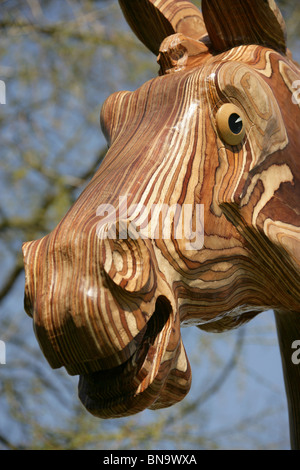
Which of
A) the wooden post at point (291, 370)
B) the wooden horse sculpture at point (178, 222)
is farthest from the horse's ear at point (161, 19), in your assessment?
the wooden post at point (291, 370)

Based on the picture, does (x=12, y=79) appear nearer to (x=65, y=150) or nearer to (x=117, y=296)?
(x=65, y=150)

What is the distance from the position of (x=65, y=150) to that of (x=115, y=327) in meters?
3.27

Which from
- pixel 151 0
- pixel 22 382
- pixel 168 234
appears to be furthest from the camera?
pixel 22 382

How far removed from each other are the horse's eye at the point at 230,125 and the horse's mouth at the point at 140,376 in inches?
10.2

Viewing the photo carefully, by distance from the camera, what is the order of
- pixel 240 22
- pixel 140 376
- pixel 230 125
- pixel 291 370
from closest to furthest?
pixel 140 376 → pixel 230 125 → pixel 240 22 → pixel 291 370

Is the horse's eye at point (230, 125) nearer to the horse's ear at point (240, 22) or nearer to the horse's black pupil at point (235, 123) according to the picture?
the horse's black pupil at point (235, 123)

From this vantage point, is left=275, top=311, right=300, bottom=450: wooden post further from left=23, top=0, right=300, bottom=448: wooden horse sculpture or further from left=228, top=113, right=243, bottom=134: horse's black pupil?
left=228, top=113, right=243, bottom=134: horse's black pupil

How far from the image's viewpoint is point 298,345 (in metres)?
1.49

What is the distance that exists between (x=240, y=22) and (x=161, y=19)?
157mm

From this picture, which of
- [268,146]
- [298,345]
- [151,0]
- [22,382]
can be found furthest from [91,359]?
[22,382]

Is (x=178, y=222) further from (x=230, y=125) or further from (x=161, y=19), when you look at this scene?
(x=161, y=19)

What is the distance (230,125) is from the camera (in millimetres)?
1234

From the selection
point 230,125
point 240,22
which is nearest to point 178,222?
point 230,125

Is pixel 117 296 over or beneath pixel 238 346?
over
